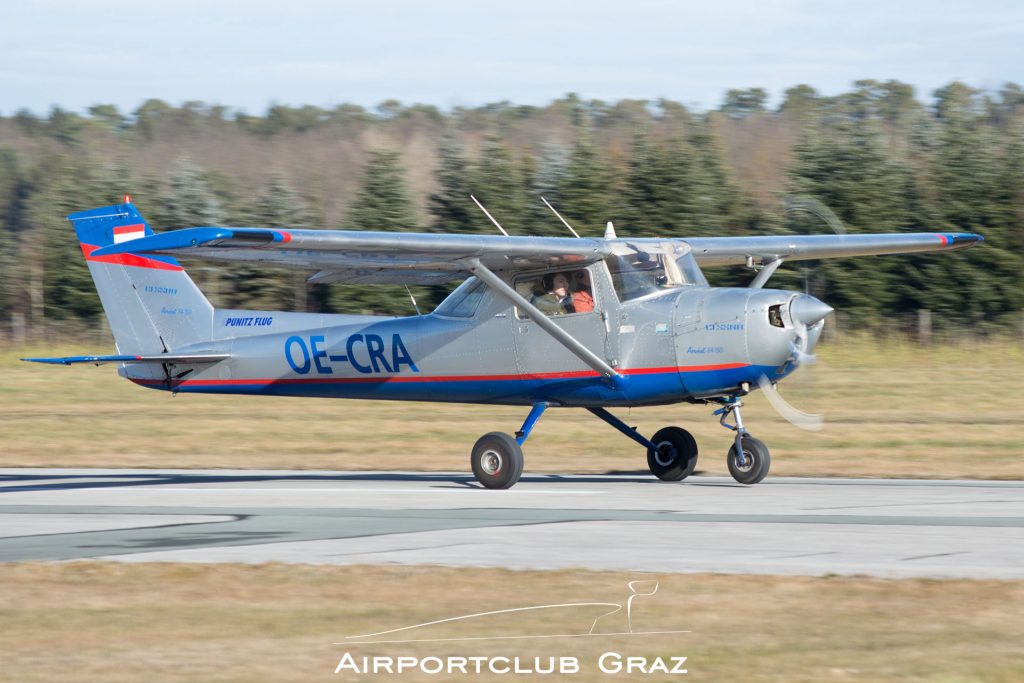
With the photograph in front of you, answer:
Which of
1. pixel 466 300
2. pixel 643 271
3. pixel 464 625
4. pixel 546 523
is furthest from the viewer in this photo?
pixel 466 300

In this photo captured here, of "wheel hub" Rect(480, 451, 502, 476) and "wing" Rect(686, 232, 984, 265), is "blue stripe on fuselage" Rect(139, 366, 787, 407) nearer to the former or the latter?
"wheel hub" Rect(480, 451, 502, 476)

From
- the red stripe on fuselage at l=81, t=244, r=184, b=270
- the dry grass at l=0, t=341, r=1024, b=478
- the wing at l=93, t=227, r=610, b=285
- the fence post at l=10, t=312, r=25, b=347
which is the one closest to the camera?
the wing at l=93, t=227, r=610, b=285

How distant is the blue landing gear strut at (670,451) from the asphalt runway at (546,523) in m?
0.30

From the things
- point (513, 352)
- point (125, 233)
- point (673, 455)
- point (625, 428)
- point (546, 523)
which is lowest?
point (546, 523)

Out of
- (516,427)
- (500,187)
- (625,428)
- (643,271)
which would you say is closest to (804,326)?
(643,271)

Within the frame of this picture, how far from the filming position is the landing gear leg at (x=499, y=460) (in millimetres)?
14945

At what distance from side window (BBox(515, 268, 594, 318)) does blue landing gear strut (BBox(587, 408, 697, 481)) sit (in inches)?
57.9

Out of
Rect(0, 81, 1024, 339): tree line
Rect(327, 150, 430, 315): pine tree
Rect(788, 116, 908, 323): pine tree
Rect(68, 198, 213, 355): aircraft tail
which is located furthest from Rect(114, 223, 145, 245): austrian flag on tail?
Rect(327, 150, 430, 315): pine tree

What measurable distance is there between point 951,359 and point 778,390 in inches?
787

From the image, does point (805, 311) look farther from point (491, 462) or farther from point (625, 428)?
point (491, 462)

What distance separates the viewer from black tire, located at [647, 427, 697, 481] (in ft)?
52.1

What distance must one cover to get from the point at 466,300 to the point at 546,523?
458cm

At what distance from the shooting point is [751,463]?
49.2 ft

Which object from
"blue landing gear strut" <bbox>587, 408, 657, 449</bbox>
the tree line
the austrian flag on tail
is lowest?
"blue landing gear strut" <bbox>587, 408, 657, 449</bbox>
